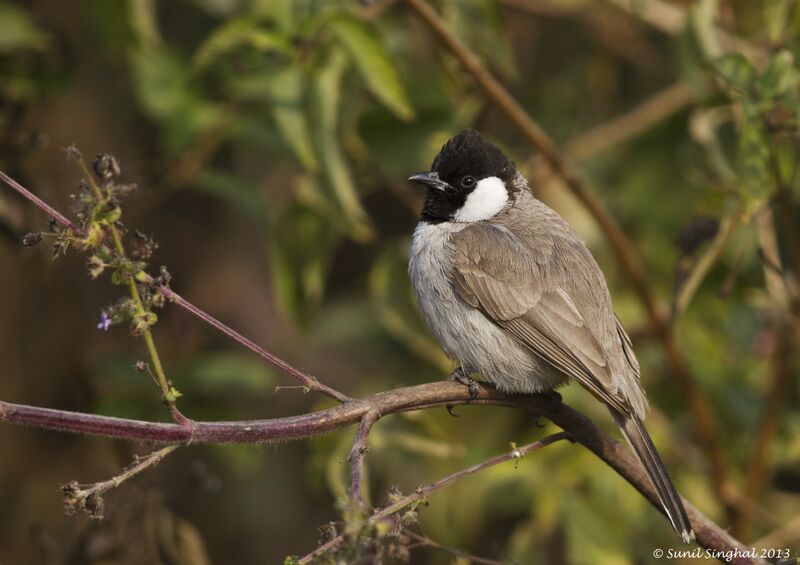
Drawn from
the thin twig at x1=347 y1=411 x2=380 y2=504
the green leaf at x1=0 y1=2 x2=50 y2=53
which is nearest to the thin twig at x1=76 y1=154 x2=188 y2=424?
the thin twig at x1=347 y1=411 x2=380 y2=504

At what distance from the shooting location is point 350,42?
10.3 feet

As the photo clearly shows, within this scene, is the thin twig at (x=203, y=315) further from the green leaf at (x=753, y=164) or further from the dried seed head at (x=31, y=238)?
the green leaf at (x=753, y=164)

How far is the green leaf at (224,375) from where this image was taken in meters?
3.87

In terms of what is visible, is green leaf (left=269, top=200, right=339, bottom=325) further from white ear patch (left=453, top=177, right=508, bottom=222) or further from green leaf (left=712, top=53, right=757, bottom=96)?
green leaf (left=712, top=53, right=757, bottom=96)

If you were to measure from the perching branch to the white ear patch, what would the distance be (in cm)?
99

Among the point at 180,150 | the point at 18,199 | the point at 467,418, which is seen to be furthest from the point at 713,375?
the point at 18,199

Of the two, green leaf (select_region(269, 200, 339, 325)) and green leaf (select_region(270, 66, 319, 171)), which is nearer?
green leaf (select_region(270, 66, 319, 171))

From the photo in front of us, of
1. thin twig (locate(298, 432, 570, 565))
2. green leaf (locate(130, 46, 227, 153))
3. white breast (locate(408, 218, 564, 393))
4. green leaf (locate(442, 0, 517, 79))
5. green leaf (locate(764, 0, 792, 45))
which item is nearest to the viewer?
thin twig (locate(298, 432, 570, 565))

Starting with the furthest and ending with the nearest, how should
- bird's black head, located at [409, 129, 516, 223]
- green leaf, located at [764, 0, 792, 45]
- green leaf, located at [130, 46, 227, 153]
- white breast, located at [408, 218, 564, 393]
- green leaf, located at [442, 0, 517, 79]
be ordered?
green leaf, located at [130, 46, 227, 153]
green leaf, located at [442, 0, 517, 79]
bird's black head, located at [409, 129, 516, 223]
green leaf, located at [764, 0, 792, 45]
white breast, located at [408, 218, 564, 393]

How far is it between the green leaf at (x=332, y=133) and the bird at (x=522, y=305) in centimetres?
25

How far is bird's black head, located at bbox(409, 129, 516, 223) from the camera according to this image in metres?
3.40

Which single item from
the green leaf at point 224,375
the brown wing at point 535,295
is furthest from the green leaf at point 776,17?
the green leaf at point 224,375

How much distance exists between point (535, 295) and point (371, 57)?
904 mm

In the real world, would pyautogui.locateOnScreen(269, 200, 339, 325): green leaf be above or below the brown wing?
above
